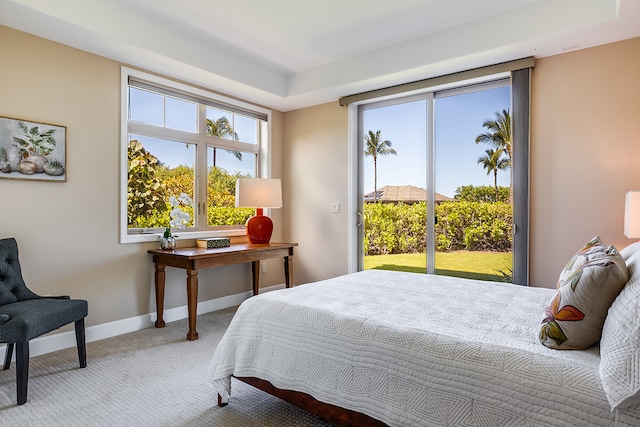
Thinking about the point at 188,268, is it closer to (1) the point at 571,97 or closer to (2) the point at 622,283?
(2) the point at 622,283

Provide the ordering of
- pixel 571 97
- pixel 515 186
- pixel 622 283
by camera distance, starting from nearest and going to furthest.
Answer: pixel 622 283 < pixel 571 97 < pixel 515 186

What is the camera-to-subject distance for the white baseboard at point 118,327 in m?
2.81

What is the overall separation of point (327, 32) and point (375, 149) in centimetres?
145

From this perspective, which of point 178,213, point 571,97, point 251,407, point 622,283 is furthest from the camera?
point 178,213

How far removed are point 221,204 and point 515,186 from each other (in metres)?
2.95

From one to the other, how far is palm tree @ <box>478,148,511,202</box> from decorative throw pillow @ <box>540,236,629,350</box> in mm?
2230

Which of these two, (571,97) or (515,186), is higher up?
(571,97)

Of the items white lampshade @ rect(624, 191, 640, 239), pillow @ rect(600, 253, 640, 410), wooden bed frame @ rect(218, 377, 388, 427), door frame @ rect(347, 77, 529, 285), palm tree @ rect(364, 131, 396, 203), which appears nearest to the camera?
pillow @ rect(600, 253, 640, 410)

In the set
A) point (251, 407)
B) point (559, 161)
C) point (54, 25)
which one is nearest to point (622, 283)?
point (251, 407)

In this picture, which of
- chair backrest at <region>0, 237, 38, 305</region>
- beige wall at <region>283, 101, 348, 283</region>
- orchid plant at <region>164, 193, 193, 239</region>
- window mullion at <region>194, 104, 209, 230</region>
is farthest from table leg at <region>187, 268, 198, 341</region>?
beige wall at <region>283, 101, 348, 283</region>

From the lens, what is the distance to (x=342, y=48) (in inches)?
143

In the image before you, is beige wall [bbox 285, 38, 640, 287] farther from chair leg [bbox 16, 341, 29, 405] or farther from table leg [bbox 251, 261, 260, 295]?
chair leg [bbox 16, 341, 29, 405]

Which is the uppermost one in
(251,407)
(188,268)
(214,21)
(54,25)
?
(214,21)

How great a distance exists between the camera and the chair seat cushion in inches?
81.7
